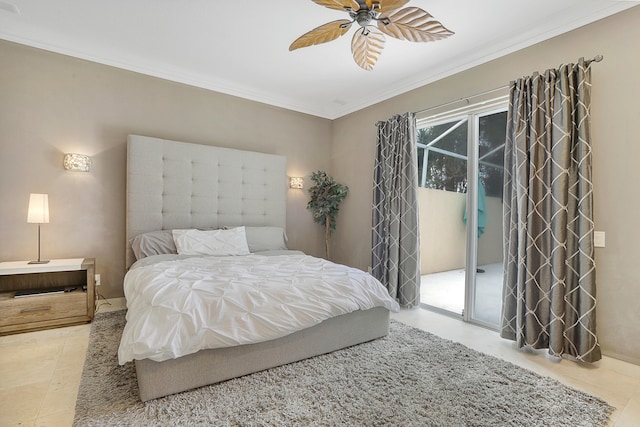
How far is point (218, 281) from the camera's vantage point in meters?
2.40

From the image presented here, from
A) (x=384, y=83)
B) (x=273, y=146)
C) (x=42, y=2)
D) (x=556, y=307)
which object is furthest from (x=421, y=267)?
(x=42, y=2)

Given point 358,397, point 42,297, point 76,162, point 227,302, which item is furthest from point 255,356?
point 76,162

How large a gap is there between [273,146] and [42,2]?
109 inches

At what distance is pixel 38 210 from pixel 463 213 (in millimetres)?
4292

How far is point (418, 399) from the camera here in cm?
192

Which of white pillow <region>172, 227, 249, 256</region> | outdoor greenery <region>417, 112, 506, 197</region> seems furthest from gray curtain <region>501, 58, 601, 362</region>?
white pillow <region>172, 227, 249, 256</region>

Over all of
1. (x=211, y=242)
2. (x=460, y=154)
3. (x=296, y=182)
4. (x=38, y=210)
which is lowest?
(x=211, y=242)

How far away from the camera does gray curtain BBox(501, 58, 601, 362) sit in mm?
2424

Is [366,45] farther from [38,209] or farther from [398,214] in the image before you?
[38,209]

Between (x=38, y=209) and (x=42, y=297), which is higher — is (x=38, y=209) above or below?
above

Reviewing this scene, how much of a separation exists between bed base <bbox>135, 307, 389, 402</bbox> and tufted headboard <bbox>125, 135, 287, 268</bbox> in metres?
2.08

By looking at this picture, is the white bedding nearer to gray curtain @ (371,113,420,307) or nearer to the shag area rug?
the shag area rug

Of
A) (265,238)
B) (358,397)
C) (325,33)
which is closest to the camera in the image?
(358,397)

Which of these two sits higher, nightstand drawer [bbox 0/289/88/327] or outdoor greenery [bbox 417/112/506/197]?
outdoor greenery [bbox 417/112/506/197]
